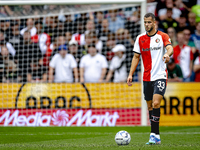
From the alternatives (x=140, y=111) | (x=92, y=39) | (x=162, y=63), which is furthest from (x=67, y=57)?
(x=162, y=63)

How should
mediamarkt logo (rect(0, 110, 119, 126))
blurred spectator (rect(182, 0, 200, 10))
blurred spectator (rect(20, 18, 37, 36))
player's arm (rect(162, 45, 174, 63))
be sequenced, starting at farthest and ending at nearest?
blurred spectator (rect(182, 0, 200, 10)) < blurred spectator (rect(20, 18, 37, 36)) < mediamarkt logo (rect(0, 110, 119, 126)) < player's arm (rect(162, 45, 174, 63))

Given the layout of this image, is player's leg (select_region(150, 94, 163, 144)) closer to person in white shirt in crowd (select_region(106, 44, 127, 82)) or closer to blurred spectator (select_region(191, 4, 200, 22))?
person in white shirt in crowd (select_region(106, 44, 127, 82))

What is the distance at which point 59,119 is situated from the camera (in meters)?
10.7

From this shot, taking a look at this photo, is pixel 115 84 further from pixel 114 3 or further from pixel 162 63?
pixel 162 63

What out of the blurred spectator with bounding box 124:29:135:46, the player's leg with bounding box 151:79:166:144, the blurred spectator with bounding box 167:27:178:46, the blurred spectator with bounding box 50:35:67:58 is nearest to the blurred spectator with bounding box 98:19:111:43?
the blurred spectator with bounding box 124:29:135:46

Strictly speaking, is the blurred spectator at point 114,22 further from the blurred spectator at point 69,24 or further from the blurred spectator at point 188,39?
the blurred spectator at point 188,39

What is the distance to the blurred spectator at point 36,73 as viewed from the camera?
11289 mm

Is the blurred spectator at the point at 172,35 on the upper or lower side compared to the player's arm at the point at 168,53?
upper

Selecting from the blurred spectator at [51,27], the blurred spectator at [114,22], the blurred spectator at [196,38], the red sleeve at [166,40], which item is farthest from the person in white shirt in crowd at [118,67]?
the red sleeve at [166,40]

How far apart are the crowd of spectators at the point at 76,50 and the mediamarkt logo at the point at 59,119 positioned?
104 centimetres

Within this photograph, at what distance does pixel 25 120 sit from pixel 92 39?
3.00m

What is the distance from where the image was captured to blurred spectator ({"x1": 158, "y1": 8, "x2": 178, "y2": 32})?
486 inches

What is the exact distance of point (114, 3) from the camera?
1062 centimetres

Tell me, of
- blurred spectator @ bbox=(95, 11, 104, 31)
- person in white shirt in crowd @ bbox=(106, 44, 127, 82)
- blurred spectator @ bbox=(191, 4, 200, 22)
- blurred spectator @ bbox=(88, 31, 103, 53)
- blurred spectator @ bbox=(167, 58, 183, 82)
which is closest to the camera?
blurred spectator @ bbox=(167, 58, 183, 82)
